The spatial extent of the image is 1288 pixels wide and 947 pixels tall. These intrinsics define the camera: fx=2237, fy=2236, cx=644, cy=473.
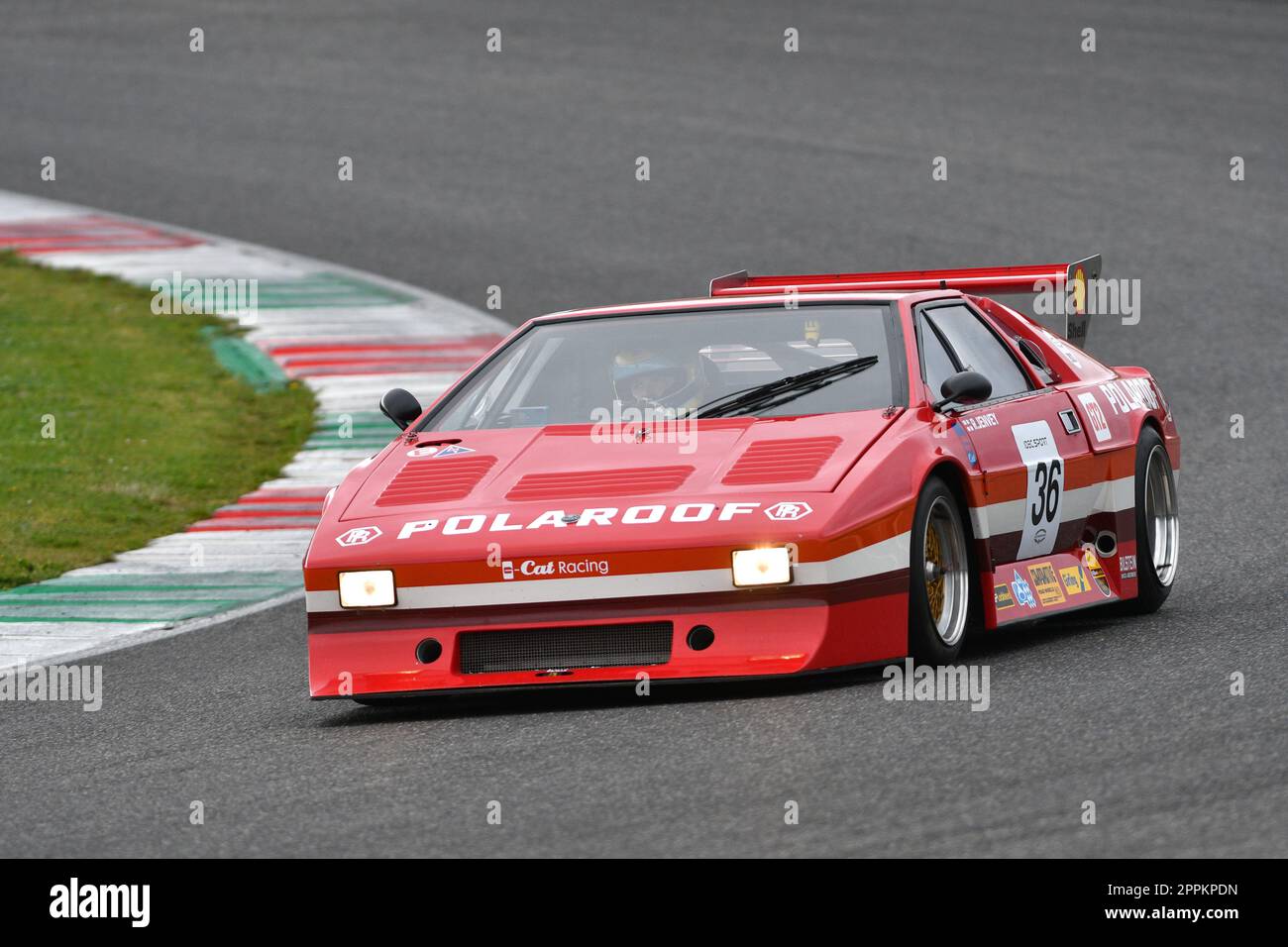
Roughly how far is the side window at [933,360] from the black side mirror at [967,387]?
0.17 m

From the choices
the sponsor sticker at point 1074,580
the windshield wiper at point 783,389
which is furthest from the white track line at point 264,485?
the sponsor sticker at point 1074,580

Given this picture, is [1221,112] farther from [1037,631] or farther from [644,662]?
[644,662]

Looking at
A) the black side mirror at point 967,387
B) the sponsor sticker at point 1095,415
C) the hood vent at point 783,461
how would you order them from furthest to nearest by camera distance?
the sponsor sticker at point 1095,415, the black side mirror at point 967,387, the hood vent at point 783,461

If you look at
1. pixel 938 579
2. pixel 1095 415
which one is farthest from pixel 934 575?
pixel 1095 415

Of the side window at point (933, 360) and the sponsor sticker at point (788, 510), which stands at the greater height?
the side window at point (933, 360)

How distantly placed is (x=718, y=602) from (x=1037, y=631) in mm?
1952

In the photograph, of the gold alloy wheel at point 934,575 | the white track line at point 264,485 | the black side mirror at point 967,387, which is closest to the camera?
the gold alloy wheel at point 934,575

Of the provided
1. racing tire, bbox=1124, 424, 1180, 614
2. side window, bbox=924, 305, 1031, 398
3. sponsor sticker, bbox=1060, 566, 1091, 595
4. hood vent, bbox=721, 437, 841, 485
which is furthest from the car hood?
racing tire, bbox=1124, 424, 1180, 614

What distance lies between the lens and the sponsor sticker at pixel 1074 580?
26.6 feet

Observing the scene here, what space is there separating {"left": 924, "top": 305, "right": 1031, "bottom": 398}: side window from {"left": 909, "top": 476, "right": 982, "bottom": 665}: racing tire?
2.73 ft

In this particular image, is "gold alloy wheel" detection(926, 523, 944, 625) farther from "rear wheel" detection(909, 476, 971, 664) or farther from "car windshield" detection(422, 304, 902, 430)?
"car windshield" detection(422, 304, 902, 430)

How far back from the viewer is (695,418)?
7.57 m

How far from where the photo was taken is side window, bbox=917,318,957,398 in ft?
25.2

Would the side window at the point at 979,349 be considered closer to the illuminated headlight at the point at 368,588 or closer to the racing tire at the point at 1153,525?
the racing tire at the point at 1153,525
